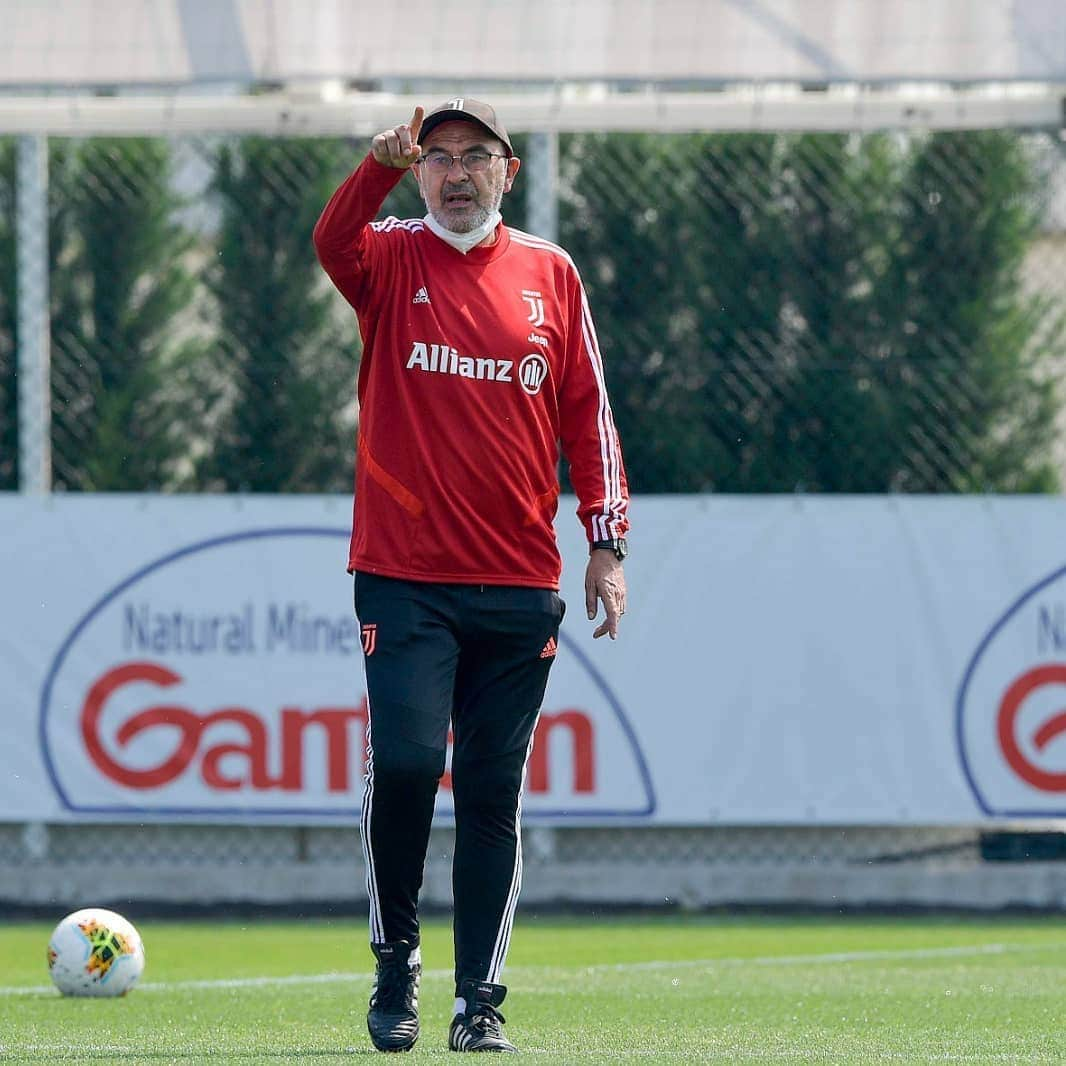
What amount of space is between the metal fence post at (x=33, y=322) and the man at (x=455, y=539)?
18.2 feet

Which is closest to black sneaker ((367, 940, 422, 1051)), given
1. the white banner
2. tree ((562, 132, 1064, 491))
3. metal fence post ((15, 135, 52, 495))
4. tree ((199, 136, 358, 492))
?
the white banner

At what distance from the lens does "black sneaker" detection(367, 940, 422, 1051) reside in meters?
4.72

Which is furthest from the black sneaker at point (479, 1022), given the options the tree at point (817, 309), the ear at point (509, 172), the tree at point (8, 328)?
the tree at point (8, 328)

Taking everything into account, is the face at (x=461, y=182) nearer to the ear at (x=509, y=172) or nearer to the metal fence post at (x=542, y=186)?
the ear at (x=509, y=172)

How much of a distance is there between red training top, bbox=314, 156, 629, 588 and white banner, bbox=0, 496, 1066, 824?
4.80 metres

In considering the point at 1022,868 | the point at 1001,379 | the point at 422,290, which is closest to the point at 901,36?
the point at 1001,379

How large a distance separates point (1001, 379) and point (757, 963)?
4.13m

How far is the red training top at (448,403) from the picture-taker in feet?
15.9

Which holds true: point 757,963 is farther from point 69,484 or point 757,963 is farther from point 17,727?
point 69,484

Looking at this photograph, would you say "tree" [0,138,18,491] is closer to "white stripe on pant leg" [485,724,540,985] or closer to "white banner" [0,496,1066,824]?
"white banner" [0,496,1066,824]

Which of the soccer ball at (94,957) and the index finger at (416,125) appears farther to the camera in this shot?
the soccer ball at (94,957)

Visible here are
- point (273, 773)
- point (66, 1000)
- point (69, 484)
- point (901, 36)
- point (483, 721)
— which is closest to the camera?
point (483, 721)

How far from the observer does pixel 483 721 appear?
489 cm

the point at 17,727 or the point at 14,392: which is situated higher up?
the point at 14,392
